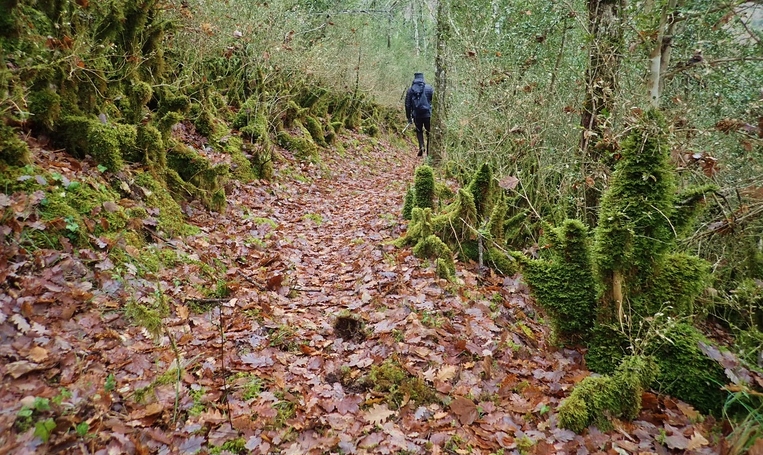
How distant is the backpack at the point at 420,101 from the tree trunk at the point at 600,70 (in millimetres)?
8837

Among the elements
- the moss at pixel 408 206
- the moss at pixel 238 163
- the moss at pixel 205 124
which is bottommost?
the moss at pixel 408 206

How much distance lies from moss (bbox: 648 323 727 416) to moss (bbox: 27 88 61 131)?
21.3 ft

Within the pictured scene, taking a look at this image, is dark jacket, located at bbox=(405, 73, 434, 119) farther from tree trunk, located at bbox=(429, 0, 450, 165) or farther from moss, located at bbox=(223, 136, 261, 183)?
moss, located at bbox=(223, 136, 261, 183)

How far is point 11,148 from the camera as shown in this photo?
3977 mm

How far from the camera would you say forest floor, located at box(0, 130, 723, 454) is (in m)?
2.76

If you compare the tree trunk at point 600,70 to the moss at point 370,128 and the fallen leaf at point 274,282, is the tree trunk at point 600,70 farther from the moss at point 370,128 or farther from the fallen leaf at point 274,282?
the moss at point 370,128

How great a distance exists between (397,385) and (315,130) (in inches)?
454

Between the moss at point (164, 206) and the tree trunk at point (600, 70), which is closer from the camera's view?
the tree trunk at point (600, 70)

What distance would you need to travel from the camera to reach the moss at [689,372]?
322 centimetres

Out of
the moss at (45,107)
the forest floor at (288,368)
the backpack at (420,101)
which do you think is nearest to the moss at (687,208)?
the forest floor at (288,368)

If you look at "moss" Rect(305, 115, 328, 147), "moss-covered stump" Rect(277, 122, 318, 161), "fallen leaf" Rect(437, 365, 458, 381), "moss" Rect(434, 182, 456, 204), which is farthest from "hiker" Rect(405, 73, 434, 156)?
"fallen leaf" Rect(437, 365, 458, 381)

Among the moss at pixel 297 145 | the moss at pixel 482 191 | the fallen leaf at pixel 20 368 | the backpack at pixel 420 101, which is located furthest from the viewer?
the backpack at pixel 420 101

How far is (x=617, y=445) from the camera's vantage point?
114 inches

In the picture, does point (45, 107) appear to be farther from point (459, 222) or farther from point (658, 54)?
point (658, 54)
